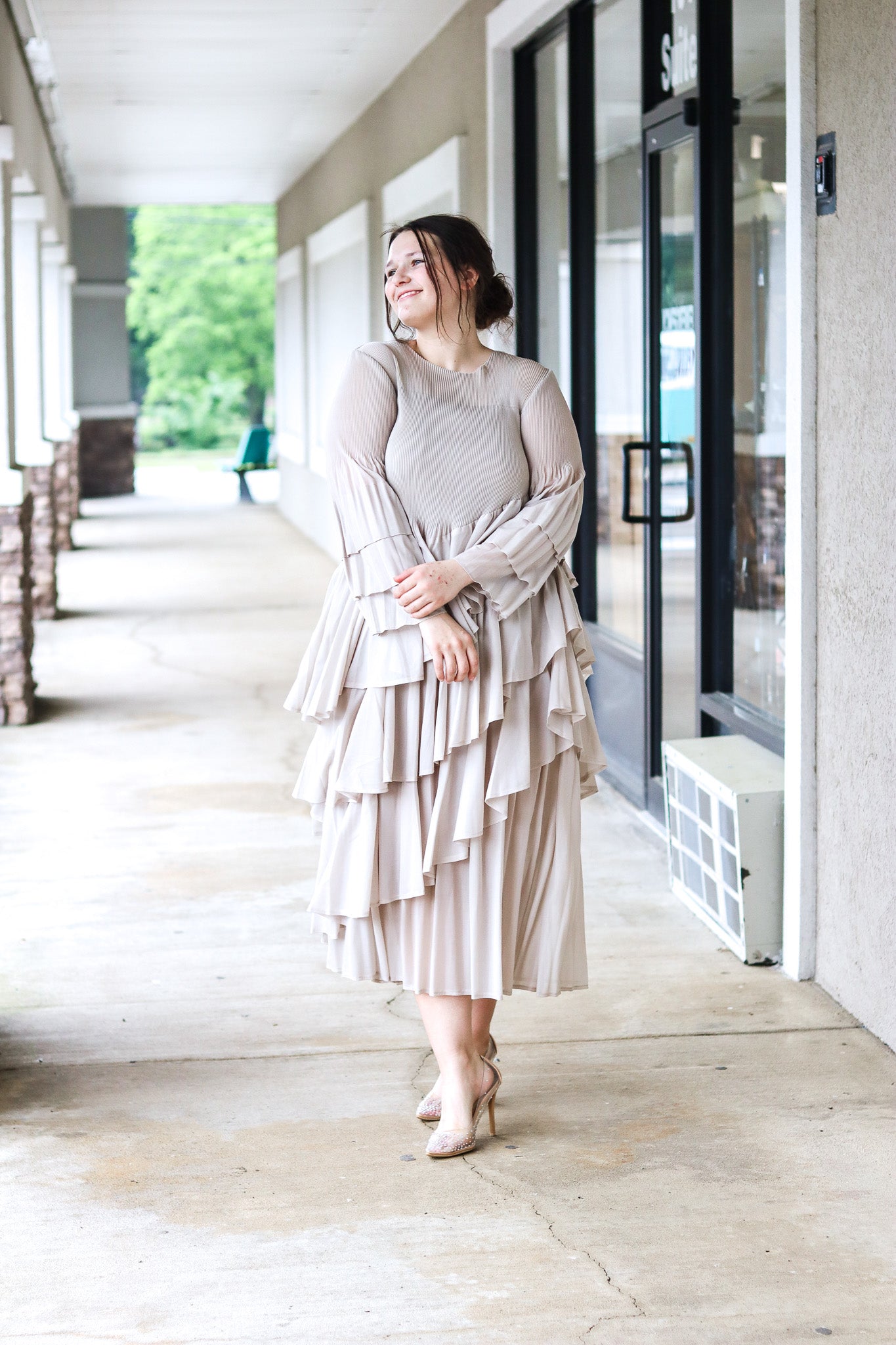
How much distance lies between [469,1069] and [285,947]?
1.12m

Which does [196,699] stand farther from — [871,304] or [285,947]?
[871,304]

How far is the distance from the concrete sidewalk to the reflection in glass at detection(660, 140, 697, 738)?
45 cm

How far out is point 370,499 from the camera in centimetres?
246

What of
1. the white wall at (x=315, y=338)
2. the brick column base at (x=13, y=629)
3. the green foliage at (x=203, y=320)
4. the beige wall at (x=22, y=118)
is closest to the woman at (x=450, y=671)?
the brick column base at (x=13, y=629)

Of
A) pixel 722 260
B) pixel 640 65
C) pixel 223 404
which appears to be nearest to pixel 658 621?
pixel 722 260

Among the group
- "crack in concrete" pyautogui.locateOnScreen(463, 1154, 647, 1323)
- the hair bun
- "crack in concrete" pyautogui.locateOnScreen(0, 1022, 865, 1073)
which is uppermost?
the hair bun

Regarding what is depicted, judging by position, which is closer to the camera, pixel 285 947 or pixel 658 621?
pixel 285 947

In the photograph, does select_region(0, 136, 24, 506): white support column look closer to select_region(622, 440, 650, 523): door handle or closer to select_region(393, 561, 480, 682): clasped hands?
select_region(622, 440, 650, 523): door handle

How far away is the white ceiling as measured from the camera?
691 cm

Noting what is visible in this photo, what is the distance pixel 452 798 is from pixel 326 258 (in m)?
10.3

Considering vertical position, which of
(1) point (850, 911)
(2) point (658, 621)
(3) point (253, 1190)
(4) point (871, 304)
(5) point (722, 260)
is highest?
(5) point (722, 260)

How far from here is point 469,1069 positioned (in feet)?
8.59

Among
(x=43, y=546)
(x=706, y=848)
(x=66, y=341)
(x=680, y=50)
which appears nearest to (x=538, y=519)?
(x=706, y=848)

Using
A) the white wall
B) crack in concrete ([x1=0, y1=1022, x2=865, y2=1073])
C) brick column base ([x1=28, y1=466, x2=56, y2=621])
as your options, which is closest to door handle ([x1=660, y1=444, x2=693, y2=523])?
crack in concrete ([x1=0, y1=1022, x2=865, y2=1073])
